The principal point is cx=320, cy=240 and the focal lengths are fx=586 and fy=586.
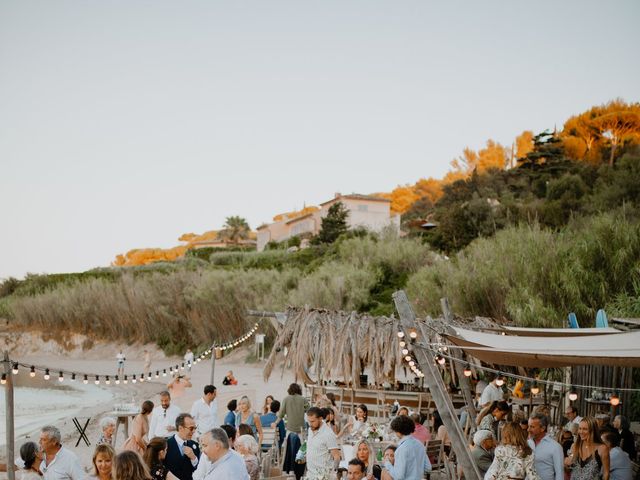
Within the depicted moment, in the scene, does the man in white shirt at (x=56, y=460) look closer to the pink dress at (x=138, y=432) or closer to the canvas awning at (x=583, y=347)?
the pink dress at (x=138, y=432)

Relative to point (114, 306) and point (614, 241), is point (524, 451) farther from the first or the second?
point (114, 306)

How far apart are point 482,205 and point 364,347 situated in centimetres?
2794

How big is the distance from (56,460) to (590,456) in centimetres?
482

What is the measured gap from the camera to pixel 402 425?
509cm

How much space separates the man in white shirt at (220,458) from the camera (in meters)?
4.14

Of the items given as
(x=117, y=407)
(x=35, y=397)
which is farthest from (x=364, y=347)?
(x=35, y=397)

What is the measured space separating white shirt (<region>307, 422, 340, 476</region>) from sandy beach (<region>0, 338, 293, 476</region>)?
24.9ft

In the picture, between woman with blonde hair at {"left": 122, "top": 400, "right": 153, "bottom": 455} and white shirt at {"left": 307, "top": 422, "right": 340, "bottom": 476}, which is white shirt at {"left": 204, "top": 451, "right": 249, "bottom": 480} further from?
woman with blonde hair at {"left": 122, "top": 400, "right": 153, "bottom": 455}

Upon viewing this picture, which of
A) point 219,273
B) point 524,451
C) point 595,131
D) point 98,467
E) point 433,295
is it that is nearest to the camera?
point 98,467

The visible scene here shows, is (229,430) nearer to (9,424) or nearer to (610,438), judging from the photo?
(9,424)

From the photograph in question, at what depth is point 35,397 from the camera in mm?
28547

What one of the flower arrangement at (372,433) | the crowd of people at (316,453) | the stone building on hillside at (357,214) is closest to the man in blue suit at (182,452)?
the crowd of people at (316,453)

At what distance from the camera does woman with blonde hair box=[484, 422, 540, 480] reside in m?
4.63

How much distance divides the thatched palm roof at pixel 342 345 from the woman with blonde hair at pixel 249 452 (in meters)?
4.56
